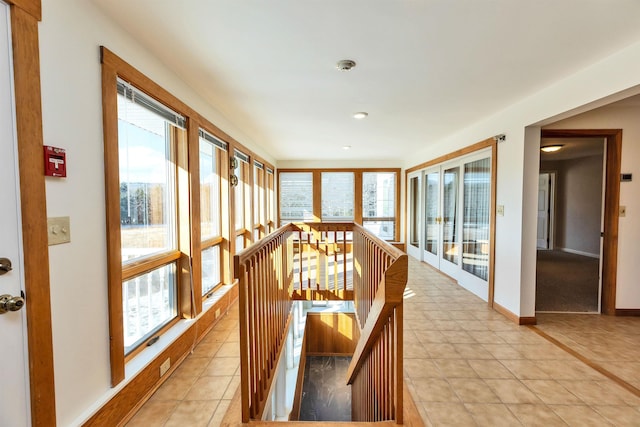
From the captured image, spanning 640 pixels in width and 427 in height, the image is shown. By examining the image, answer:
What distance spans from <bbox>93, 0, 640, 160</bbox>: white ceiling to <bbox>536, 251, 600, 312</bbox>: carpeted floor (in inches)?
103

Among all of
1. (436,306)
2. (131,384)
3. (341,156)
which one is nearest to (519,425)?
(436,306)

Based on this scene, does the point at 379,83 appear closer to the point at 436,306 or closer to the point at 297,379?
the point at 436,306

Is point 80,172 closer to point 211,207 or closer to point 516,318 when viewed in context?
point 211,207

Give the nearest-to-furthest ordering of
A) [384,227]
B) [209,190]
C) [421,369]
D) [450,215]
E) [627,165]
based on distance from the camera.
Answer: [421,369] → [627,165] → [209,190] → [450,215] → [384,227]

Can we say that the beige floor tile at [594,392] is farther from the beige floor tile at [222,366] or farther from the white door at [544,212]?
the white door at [544,212]

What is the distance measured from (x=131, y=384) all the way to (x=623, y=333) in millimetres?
4275

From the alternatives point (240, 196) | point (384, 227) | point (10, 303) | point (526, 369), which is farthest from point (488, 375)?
point (384, 227)

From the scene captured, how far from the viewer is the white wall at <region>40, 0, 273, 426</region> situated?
4.22 feet

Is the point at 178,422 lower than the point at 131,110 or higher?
lower

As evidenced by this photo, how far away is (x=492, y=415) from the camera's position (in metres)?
1.72

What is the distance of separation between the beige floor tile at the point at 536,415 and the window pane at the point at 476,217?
2091 millimetres

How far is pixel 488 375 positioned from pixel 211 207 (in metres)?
3.06

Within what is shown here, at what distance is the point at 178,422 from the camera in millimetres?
1665

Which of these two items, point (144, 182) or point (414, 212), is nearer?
point (144, 182)
